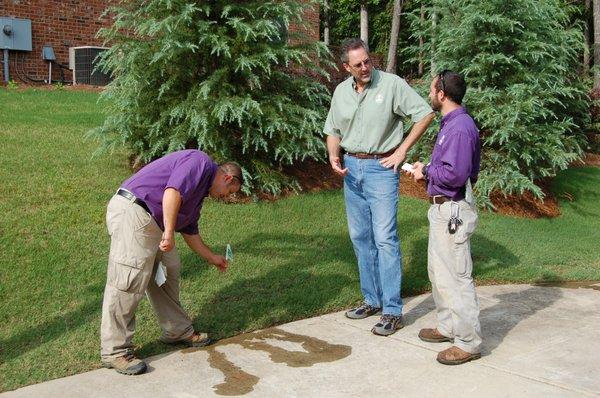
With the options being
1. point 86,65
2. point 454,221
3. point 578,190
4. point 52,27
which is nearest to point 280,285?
point 454,221

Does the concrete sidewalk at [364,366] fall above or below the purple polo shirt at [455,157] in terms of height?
below

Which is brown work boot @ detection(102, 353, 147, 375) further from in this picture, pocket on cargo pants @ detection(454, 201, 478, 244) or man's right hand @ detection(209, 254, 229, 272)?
pocket on cargo pants @ detection(454, 201, 478, 244)

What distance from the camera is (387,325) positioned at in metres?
5.05

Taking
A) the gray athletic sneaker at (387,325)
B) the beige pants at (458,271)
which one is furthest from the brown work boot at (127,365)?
the beige pants at (458,271)

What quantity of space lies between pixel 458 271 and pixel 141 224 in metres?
2.02

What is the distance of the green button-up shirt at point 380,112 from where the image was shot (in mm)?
5082

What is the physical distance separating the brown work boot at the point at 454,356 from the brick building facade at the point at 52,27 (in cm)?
1118

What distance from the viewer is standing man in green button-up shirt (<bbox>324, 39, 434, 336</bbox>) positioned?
505 centimetres

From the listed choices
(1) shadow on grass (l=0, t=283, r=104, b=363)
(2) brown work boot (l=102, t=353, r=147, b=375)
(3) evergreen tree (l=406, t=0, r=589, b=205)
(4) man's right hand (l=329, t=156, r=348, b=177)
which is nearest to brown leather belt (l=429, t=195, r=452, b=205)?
(4) man's right hand (l=329, t=156, r=348, b=177)

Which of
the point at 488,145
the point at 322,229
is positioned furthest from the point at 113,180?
the point at 488,145

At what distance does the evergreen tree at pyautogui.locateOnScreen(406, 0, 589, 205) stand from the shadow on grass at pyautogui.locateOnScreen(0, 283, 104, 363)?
18.8 feet

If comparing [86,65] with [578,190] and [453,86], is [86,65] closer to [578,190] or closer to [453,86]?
[578,190]

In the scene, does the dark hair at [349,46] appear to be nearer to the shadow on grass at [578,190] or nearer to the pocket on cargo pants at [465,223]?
the pocket on cargo pants at [465,223]

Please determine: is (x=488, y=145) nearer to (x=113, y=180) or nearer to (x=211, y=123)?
(x=211, y=123)
